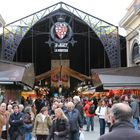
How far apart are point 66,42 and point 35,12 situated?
3.49m

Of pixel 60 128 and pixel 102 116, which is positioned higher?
pixel 102 116

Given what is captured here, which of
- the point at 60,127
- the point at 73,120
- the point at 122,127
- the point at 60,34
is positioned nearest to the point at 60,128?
the point at 60,127

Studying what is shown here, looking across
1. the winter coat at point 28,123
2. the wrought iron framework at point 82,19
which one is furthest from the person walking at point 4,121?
the wrought iron framework at point 82,19

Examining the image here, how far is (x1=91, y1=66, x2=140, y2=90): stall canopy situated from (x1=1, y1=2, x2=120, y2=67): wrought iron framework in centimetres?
908

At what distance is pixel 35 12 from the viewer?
36062 millimetres

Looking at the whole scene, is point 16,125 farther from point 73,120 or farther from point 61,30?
point 61,30

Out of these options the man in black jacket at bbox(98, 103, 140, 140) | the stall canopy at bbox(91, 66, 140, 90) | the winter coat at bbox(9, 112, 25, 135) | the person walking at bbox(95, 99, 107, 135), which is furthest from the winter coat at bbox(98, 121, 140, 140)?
the stall canopy at bbox(91, 66, 140, 90)

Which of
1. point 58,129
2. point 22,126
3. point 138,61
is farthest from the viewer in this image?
point 138,61

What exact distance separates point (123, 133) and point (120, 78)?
22.0 meters

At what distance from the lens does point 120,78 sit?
26078 millimetres

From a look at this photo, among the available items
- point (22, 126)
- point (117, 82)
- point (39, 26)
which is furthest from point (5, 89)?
point (39, 26)

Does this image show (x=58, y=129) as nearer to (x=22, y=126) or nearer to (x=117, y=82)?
(x=22, y=126)

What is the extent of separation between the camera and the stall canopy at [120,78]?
25.0 metres

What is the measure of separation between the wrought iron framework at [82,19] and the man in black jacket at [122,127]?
3167 cm
